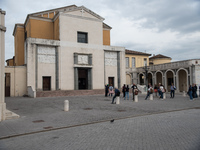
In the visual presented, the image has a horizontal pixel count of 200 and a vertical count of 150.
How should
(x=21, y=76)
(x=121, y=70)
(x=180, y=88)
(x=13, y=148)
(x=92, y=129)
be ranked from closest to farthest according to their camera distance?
1. (x=13, y=148)
2. (x=92, y=129)
3. (x=21, y=76)
4. (x=121, y=70)
5. (x=180, y=88)

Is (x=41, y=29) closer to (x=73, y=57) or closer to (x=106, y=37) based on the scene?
(x=73, y=57)

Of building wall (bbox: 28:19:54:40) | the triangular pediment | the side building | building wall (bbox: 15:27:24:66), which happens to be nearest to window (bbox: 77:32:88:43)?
the side building

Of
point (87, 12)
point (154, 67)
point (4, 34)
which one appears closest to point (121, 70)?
point (154, 67)

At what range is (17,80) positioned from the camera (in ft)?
85.1

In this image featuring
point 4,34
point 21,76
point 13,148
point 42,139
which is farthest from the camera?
point 21,76

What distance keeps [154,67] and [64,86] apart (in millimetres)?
18650

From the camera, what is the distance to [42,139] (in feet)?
21.1

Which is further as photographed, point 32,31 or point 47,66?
point 32,31

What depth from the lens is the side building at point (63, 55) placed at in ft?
84.9

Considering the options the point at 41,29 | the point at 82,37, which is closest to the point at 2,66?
the point at 82,37

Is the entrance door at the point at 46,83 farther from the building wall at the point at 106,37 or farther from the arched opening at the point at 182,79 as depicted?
the arched opening at the point at 182,79

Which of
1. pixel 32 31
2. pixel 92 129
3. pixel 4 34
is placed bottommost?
pixel 92 129

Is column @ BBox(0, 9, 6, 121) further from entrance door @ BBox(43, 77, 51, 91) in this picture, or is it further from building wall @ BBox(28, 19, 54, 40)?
building wall @ BBox(28, 19, 54, 40)

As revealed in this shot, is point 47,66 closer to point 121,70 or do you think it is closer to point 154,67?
point 121,70
